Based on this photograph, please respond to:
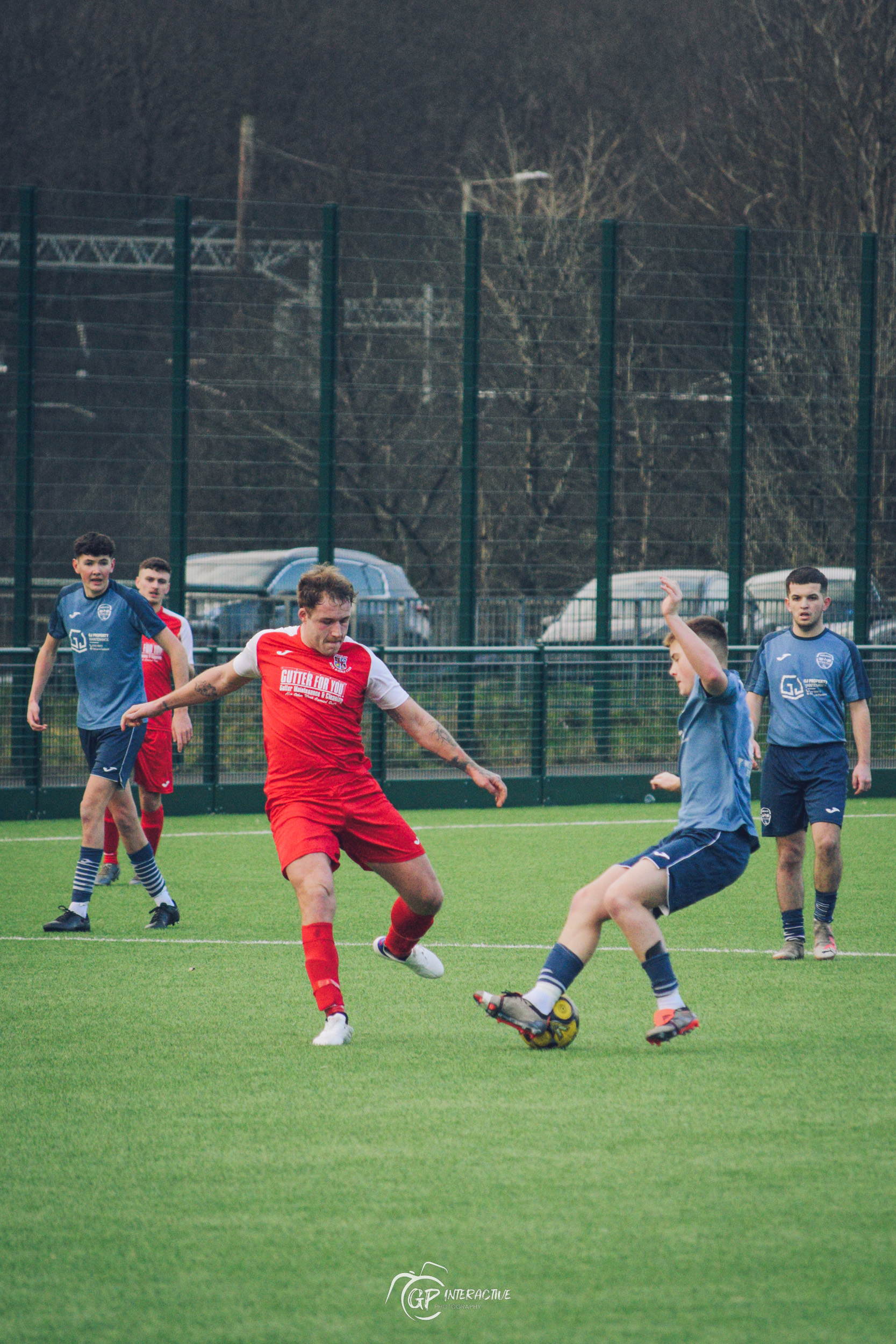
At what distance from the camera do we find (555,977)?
586cm

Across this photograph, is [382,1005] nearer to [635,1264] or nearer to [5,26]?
[635,1264]

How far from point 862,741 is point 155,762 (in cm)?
429

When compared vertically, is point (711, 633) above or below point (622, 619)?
above

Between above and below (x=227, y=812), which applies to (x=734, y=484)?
above

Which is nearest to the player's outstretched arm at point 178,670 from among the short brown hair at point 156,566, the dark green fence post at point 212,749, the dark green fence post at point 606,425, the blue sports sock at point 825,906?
the short brown hair at point 156,566

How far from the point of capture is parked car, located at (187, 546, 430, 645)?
1623cm

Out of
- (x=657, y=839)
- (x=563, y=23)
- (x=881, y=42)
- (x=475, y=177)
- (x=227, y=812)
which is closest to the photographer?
(x=657, y=839)

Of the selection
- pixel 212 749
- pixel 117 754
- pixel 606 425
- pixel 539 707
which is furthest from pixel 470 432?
pixel 117 754

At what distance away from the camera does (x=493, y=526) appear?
2014 centimetres

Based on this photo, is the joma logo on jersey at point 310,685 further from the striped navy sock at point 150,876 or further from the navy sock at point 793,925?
the navy sock at point 793,925

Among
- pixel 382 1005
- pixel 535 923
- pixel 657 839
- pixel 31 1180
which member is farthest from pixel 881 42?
pixel 31 1180

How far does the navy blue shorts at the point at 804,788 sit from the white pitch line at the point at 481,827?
4581 millimetres

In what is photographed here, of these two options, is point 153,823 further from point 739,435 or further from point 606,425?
point 739,435

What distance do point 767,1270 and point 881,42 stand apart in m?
26.1
